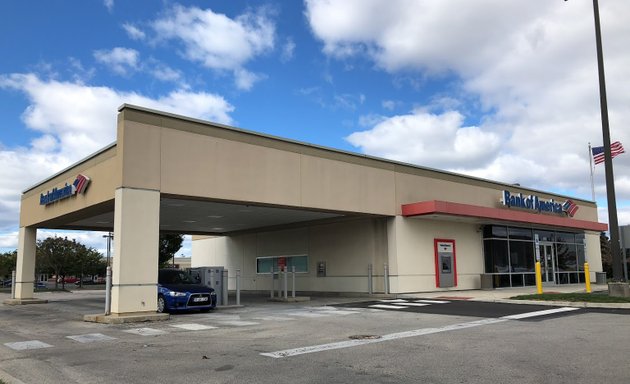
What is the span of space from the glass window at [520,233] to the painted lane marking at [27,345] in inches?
963

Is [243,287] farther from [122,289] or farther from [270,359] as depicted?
[270,359]

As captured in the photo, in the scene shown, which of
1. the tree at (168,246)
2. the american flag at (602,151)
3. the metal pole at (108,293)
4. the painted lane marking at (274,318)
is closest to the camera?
the painted lane marking at (274,318)

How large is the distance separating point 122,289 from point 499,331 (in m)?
10.1

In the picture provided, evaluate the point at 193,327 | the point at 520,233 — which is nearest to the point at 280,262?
the point at 520,233

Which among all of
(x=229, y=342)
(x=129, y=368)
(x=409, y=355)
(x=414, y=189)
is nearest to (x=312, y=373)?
(x=409, y=355)

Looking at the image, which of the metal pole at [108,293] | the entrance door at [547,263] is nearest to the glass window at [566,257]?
the entrance door at [547,263]

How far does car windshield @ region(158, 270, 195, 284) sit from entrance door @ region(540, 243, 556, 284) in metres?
20.7

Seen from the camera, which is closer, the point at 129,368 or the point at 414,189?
the point at 129,368

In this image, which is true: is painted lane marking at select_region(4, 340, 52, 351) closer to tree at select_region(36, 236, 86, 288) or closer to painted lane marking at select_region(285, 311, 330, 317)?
painted lane marking at select_region(285, 311, 330, 317)

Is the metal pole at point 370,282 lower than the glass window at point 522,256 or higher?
lower

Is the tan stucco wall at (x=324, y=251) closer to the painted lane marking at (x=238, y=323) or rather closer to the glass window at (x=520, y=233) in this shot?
the glass window at (x=520, y=233)

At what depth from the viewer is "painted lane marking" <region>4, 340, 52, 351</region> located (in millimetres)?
10648

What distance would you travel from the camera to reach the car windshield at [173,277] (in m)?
18.5

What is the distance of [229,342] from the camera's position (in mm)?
10734
